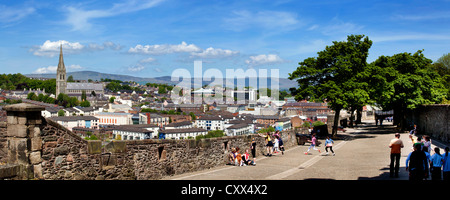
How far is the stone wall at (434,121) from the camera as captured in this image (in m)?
24.4

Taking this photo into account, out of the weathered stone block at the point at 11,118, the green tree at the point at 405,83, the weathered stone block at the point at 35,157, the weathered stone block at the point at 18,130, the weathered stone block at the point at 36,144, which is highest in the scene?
the green tree at the point at 405,83

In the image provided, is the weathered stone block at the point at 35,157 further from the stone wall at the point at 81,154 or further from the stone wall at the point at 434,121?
the stone wall at the point at 434,121

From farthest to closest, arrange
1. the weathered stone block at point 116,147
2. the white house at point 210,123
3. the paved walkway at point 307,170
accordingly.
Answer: the white house at point 210,123 → the paved walkway at point 307,170 → the weathered stone block at point 116,147

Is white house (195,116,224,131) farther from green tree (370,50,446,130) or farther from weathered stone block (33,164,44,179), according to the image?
weathered stone block (33,164,44,179)

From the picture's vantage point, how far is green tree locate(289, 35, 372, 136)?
28234 mm

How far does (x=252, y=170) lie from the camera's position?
558 inches

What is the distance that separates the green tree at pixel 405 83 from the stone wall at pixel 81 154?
21.1 m

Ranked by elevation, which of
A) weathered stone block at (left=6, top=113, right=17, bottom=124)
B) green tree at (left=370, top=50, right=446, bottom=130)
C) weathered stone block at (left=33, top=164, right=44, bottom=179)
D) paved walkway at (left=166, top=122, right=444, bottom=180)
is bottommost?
paved walkway at (left=166, top=122, right=444, bottom=180)

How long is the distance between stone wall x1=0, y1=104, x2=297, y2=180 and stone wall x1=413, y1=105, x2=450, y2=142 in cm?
1700

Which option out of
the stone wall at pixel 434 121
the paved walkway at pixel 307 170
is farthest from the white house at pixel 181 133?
the paved walkway at pixel 307 170

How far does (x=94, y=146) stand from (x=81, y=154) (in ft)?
1.52

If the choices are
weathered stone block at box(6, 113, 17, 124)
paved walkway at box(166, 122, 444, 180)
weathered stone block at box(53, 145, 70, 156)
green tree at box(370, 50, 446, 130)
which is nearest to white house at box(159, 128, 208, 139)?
green tree at box(370, 50, 446, 130)
